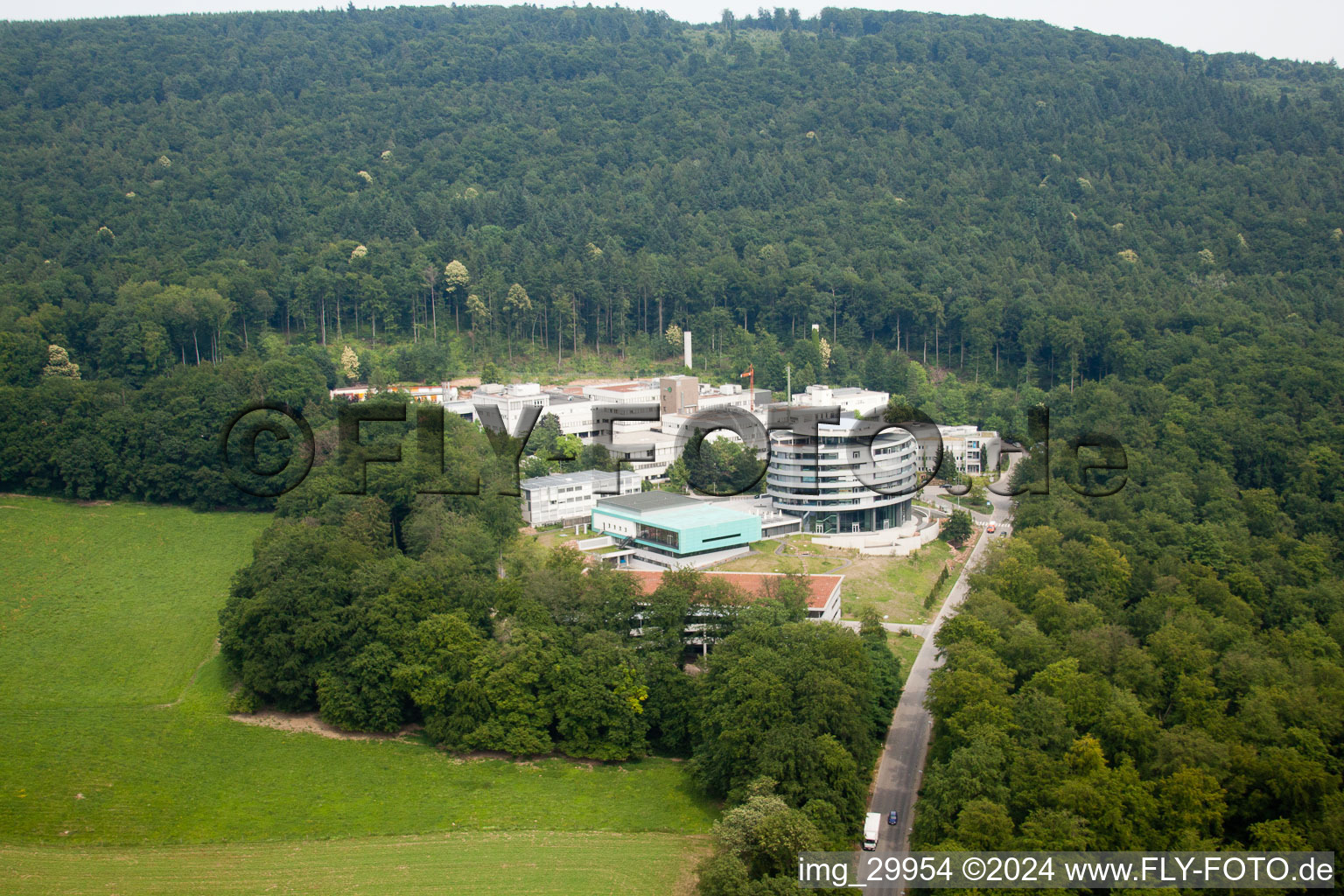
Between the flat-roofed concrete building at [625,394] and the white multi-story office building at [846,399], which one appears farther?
the flat-roofed concrete building at [625,394]

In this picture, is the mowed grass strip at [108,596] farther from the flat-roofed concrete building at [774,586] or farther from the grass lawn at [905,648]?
the grass lawn at [905,648]

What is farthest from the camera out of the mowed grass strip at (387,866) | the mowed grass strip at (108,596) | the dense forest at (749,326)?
the mowed grass strip at (108,596)

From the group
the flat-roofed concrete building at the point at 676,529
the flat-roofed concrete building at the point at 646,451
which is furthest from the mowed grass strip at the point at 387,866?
the flat-roofed concrete building at the point at 646,451

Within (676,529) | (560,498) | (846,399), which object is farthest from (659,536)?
(846,399)

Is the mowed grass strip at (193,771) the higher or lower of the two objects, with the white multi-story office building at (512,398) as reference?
lower

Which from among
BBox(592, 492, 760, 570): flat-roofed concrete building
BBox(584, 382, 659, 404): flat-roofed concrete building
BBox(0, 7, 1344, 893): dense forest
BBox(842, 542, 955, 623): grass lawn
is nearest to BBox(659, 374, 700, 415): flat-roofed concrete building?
BBox(584, 382, 659, 404): flat-roofed concrete building

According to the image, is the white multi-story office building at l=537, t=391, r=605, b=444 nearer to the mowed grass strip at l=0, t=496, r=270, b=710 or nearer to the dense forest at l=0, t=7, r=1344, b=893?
the dense forest at l=0, t=7, r=1344, b=893

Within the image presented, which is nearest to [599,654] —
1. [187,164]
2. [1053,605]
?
[1053,605]
